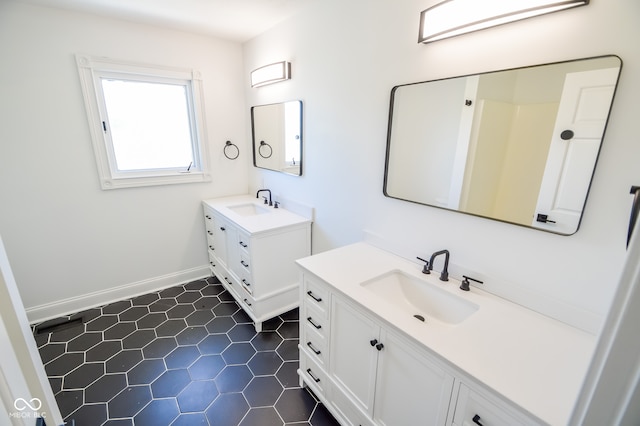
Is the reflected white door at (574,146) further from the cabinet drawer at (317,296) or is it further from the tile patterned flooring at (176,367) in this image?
the tile patterned flooring at (176,367)

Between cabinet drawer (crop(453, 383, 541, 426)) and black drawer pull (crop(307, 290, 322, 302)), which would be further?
black drawer pull (crop(307, 290, 322, 302))

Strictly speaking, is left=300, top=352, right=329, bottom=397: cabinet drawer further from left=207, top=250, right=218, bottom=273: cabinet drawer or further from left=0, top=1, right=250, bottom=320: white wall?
left=0, top=1, right=250, bottom=320: white wall

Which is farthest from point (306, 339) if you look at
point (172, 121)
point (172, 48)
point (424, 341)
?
point (172, 48)

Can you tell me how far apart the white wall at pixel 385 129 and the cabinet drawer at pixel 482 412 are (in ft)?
1.76

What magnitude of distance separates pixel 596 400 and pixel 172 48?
330cm

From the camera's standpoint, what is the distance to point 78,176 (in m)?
2.35

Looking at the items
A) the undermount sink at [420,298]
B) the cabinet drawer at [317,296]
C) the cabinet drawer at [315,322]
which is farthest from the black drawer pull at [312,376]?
the undermount sink at [420,298]

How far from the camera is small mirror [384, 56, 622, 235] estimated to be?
3.23 ft

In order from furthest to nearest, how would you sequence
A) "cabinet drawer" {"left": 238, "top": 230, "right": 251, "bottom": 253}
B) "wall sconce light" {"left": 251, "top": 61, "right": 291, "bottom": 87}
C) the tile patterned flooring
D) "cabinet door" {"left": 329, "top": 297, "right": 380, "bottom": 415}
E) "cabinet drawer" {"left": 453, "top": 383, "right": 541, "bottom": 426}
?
1. "wall sconce light" {"left": 251, "top": 61, "right": 291, "bottom": 87}
2. "cabinet drawer" {"left": 238, "top": 230, "right": 251, "bottom": 253}
3. the tile patterned flooring
4. "cabinet door" {"left": 329, "top": 297, "right": 380, "bottom": 415}
5. "cabinet drawer" {"left": 453, "top": 383, "right": 541, "bottom": 426}

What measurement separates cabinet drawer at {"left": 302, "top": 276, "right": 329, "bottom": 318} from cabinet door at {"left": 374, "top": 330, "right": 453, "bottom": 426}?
38cm

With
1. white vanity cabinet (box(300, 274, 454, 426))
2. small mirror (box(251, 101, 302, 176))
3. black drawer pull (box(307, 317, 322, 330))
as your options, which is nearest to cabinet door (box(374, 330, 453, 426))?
white vanity cabinet (box(300, 274, 454, 426))

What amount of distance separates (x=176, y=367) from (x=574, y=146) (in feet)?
8.22

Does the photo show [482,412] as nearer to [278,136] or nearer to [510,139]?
[510,139]

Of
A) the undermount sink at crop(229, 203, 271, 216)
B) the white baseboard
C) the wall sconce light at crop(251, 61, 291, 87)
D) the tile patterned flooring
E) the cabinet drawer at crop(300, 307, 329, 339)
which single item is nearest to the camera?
the cabinet drawer at crop(300, 307, 329, 339)
